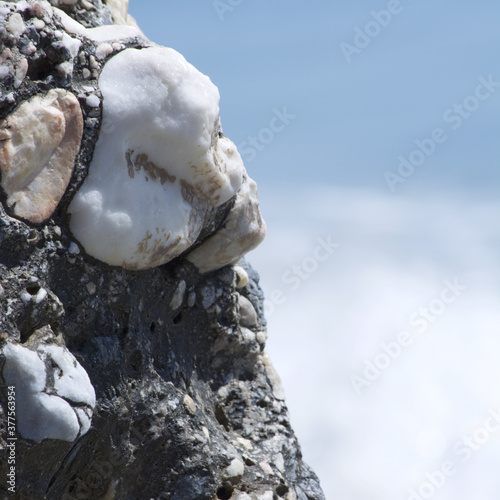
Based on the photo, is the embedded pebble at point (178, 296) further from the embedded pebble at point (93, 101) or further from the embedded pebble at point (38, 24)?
the embedded pebble at point (38, 24)

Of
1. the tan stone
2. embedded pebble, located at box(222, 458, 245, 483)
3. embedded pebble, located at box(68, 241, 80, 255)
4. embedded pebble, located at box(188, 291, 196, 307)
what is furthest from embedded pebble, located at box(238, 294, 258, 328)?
the tan stone

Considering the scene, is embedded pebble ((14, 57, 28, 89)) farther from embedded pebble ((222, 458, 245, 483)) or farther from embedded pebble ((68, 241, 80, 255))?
embedded pebble ((222, 458, 245, 483))

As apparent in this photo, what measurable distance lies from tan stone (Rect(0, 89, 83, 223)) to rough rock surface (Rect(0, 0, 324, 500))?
34 millimetres

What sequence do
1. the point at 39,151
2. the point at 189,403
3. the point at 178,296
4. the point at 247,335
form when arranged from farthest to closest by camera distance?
the point at 247,335, the point at 178,296, the point at 189,403, the point at 39,151

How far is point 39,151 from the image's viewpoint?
2.27m

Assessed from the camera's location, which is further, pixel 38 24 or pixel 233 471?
pixel 233 471

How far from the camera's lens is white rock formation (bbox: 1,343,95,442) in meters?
2.12

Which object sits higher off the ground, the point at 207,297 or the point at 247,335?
the point at 207,297

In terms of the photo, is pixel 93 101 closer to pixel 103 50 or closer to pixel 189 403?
pixel 103 50

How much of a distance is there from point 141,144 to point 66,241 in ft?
1.55

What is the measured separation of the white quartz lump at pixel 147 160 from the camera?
2459 millimetres

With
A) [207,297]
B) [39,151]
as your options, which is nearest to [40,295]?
[39,151]

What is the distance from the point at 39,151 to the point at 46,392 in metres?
0.79

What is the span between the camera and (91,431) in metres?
2.51
